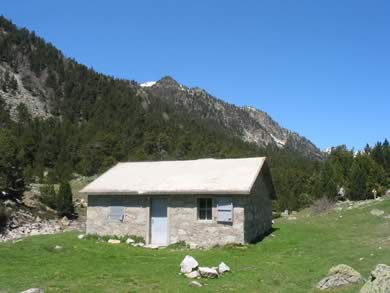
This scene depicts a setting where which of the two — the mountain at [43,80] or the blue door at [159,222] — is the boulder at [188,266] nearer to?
the blue door at [159,222]

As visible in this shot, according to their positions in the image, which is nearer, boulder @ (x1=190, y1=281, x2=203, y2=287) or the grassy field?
boulder @ (x1=190, y1=281, x2=203, y2=287)

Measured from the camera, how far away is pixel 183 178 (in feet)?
81.3

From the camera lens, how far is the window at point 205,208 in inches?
906

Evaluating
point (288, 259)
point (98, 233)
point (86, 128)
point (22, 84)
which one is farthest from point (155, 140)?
point (288, 259)

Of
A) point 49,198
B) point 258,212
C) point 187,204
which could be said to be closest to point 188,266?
point 187,204

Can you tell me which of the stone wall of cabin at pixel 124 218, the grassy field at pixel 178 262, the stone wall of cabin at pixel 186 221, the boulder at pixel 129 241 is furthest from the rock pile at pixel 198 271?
the stone wall of cabin at pixel 124 218

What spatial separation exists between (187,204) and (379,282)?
13.9m

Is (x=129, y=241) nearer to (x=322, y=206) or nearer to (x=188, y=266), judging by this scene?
(x=188, y=266)

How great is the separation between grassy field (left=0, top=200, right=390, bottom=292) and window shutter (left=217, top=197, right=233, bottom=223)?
168 centimetres

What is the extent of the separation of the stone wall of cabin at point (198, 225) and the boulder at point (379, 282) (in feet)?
38.7

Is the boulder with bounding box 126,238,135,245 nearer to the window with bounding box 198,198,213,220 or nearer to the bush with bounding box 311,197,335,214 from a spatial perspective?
the window with bounding box 198,198,213,220

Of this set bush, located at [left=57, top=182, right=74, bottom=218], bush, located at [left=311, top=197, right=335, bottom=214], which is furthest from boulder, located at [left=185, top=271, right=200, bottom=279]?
bush, located at [left=311, top=197, right=335, bottom=214]

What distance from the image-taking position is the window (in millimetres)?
23019

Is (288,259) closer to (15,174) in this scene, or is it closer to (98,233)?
(98,233)
